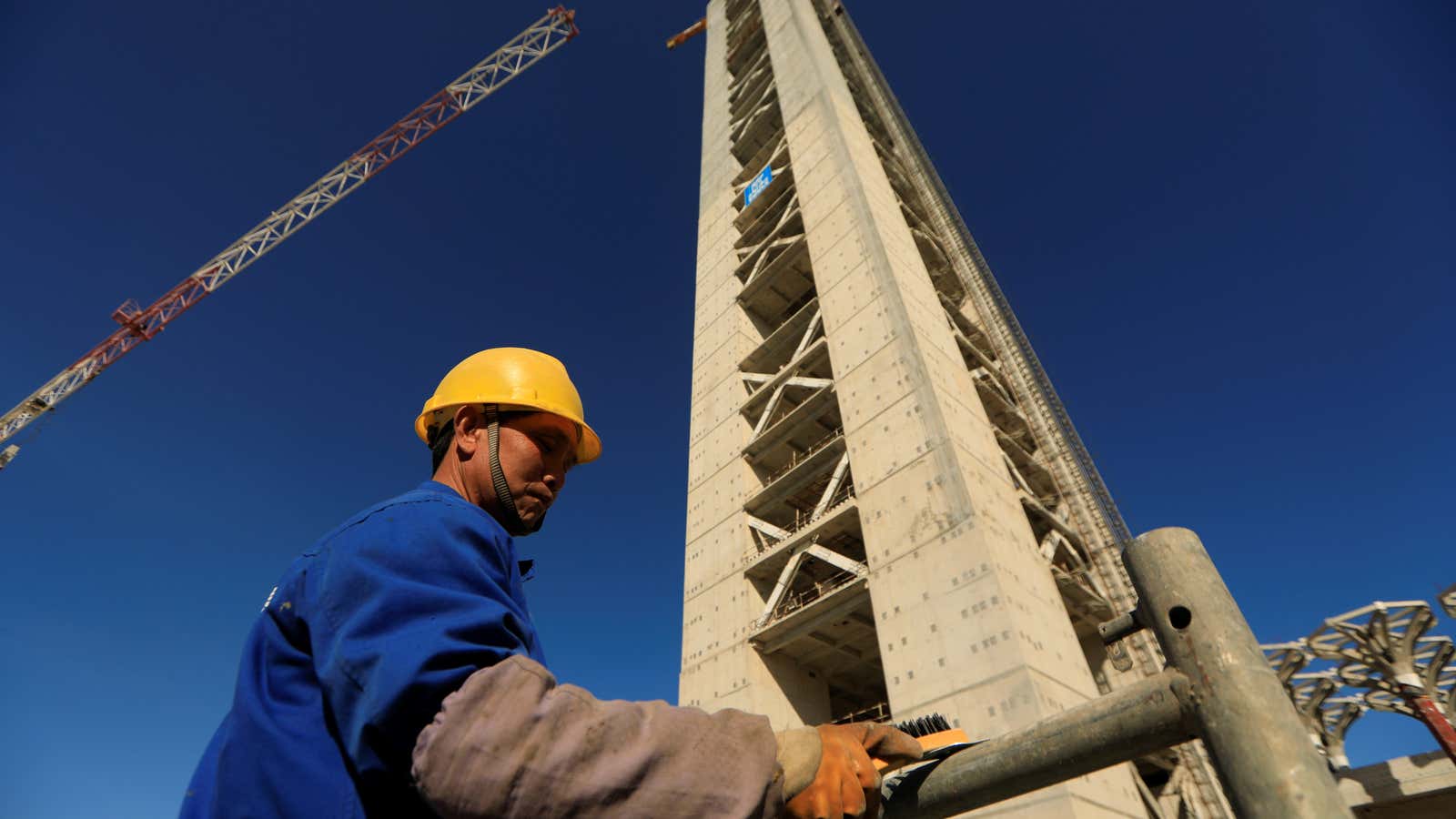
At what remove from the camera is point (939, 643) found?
8.70m

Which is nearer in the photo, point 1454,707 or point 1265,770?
point 1265,770

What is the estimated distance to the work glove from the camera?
1.54 meters

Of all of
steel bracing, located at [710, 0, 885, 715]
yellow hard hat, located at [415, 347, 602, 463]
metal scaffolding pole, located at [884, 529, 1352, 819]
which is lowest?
metal scaffolding pole, located at [884, 529, 1352, 819]

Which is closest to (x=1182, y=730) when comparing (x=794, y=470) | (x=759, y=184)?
(x=794, y=470)

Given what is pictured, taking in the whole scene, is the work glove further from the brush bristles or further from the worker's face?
the worker's face

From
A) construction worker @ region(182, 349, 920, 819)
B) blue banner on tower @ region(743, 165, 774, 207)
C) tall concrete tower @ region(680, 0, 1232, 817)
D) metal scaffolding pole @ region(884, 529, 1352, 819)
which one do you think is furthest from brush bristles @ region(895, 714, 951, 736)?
blue banner on tower @ region(743, 165, 774, 207)

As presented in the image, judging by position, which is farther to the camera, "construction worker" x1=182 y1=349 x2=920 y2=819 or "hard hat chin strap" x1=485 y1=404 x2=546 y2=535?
"hard hat chin strap" x1=485 y1=404 x2=546 y2=535

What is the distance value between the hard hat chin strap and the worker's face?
0.01 m

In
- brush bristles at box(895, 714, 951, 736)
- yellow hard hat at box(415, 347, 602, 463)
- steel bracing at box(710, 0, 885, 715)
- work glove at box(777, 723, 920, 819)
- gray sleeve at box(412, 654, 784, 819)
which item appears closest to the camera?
gray sleeve at box(412, 654, 784, 819)

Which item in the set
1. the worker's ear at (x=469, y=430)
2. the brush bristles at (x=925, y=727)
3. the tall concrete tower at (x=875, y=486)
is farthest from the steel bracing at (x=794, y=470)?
the worker's ear at (x=469, y=430)

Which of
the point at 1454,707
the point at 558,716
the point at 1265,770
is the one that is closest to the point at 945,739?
the point at 1265,770

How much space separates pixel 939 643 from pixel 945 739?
7.38 metres

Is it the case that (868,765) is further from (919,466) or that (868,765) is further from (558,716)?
(919,466)

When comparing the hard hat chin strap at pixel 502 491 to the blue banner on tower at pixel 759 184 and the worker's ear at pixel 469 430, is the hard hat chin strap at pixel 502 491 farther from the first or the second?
the blue banner on tower at pixel 759 184
